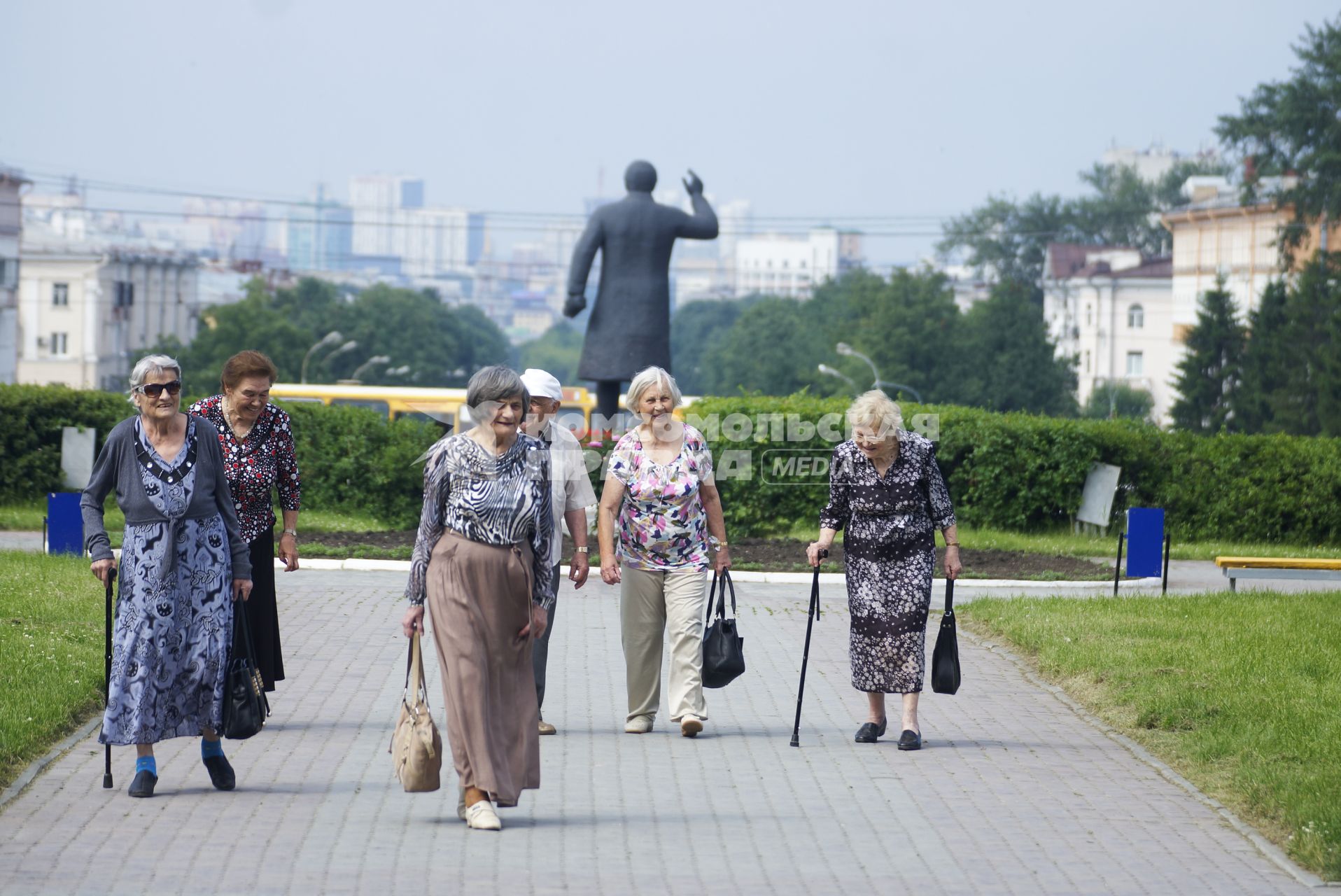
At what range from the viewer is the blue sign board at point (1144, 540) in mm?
15953

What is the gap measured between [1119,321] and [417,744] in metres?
92.5

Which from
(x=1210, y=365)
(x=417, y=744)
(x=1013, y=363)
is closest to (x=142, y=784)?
(x=417, y=744)

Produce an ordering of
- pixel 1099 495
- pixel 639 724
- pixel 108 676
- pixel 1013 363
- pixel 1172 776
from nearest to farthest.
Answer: pixel 108 676, pixel 1172 776, pixel 639 724, pixel 1099 495, pixel 1013 363

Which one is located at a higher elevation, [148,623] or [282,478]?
[282,478]

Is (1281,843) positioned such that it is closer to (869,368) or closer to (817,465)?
(817,465)

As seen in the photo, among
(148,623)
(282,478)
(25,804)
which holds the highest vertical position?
(282,478)

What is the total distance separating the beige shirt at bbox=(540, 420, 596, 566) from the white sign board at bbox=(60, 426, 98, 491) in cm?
1346

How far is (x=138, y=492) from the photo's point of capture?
278 inches

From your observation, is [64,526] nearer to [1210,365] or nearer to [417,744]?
[417,744]

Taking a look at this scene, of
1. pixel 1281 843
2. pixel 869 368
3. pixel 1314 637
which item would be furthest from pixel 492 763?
pixel 869 368

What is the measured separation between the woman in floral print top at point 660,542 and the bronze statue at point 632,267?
9082 mm

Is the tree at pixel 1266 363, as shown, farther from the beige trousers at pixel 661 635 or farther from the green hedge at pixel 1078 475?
the beige trousers at pixel 661 635

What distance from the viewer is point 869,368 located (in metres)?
89.9

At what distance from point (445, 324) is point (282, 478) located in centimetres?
11096
